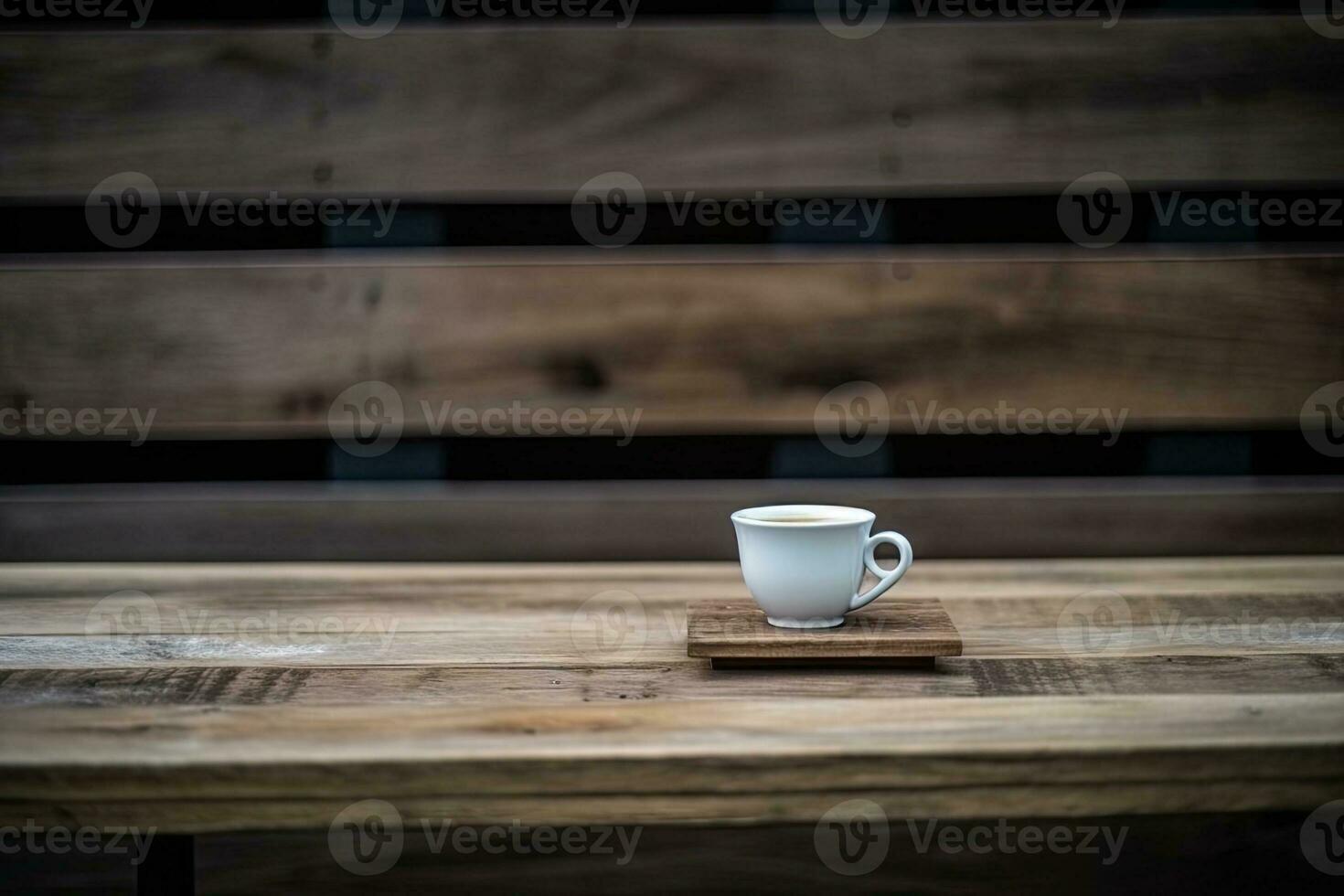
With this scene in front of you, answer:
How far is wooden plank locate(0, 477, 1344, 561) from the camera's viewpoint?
1281mm

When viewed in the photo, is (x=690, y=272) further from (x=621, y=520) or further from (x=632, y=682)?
(x=632, y=682)

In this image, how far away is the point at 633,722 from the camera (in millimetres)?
665

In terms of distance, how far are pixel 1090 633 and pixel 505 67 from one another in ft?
2.79

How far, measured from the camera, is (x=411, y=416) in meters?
1.28

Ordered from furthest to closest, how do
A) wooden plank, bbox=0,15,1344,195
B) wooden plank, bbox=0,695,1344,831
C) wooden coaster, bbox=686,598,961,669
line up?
wooden plank, bbox=0,15,1344,195, wooden coaster, bbox=686,598,961,669, wooden plank, bbox=0,695,1344,831

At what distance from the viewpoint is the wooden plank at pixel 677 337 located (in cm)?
126

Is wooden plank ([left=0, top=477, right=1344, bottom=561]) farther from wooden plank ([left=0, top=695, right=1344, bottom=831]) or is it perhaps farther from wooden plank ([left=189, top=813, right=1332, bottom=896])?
wooden plank ([left=0, top=695, right=1344, bottom=831])

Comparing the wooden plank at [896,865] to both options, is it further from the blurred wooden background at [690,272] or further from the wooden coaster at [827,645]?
the wooden coaster at [827,645]

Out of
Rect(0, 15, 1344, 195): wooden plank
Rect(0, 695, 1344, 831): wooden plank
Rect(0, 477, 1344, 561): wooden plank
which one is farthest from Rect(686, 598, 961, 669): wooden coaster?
Rect(0, 15, 1344, 195): wooden plank

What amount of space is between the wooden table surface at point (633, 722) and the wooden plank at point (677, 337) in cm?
37

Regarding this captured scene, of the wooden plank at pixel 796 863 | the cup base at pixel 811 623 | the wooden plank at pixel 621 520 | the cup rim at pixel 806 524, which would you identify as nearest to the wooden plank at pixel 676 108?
the wooden plank at pixel 621 520

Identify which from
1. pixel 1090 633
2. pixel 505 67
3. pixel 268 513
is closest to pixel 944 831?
pixel 1090 633

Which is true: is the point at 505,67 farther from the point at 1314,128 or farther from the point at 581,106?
the point at 1314,128

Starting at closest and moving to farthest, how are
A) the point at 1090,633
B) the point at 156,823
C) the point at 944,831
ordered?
the point at 156,823 → the point at 1090,633 → the point at 944,831
